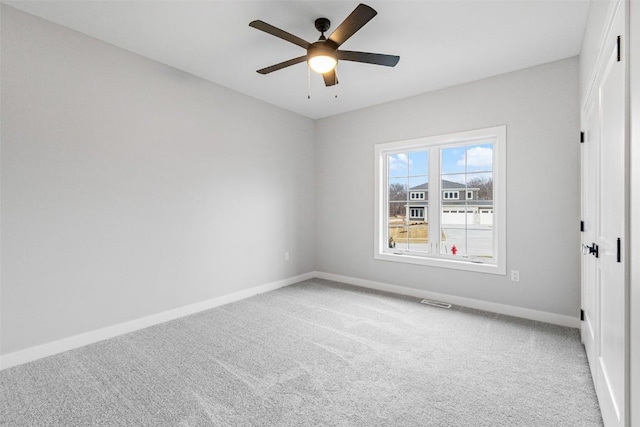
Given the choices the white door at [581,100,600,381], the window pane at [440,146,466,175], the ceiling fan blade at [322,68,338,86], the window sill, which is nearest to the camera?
the white door at [581,100,600,381]

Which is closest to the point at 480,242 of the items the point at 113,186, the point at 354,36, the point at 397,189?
the point at 397,189

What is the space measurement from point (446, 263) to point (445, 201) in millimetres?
793

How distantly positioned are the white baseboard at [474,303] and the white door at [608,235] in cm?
81

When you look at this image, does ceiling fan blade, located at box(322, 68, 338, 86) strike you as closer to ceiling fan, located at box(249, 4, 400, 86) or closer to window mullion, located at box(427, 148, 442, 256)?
ceiling fan, located at box(249, 4, 400, 86)

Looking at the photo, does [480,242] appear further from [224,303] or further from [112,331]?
[112,331]

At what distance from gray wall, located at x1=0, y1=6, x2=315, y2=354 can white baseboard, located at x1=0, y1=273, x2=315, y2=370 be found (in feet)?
0.19

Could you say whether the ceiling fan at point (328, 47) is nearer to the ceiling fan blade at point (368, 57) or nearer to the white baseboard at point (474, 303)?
the ceiling fan blade at point (368, 57)

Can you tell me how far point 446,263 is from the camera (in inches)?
153

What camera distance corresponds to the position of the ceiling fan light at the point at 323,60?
2366 millimetres

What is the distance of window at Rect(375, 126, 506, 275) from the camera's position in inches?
142

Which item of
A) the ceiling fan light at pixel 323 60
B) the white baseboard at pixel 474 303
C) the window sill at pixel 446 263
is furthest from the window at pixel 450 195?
the ceiling fan light at pixel 323 60

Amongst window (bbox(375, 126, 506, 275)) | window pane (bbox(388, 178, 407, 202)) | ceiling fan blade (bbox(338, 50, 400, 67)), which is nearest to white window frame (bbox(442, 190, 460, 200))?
window (bbox(375, 126, 506, 275))

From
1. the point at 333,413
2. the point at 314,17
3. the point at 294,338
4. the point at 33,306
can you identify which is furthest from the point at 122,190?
the point at 333,413

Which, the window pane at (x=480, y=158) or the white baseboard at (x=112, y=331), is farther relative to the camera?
the window pane at (x=480, y=158)
